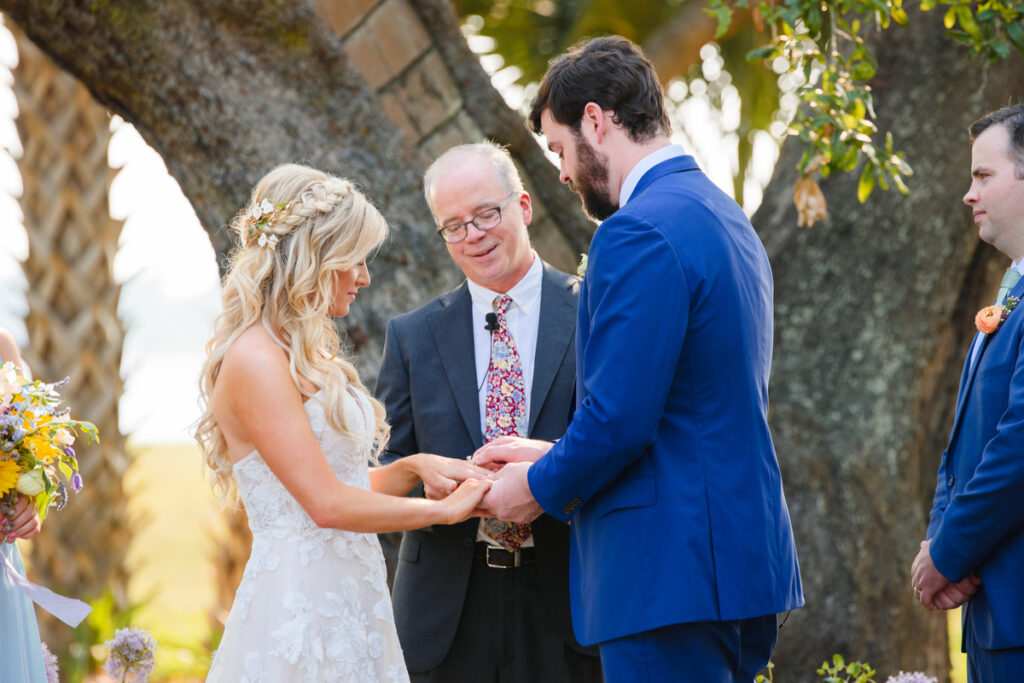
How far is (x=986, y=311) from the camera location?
2.82m

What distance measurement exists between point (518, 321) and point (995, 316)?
4.70 ft

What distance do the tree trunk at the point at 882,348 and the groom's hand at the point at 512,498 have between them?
2379 mm

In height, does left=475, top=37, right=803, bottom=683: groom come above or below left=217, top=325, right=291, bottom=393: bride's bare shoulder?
below

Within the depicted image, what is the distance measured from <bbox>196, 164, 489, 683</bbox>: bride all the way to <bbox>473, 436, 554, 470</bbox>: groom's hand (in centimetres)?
5

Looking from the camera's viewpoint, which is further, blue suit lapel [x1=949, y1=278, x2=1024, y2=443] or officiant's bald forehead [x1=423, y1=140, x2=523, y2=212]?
officiant's bald forehead [x1=423, y1=140, x2=523, y2=212]

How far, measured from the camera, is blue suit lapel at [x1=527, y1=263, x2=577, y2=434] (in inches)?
126

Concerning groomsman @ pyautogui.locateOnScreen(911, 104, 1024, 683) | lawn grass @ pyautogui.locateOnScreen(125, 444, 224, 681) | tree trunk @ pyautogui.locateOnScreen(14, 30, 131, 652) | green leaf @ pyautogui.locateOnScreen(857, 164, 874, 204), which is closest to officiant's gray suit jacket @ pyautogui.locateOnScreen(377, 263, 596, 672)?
lawn grass @ pyautogui.locateOnScreen(125, 444, 224, 681)

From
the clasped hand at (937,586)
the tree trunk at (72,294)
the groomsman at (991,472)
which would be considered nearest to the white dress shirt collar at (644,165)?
the groomsman at (991,472)

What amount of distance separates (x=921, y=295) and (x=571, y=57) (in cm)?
292

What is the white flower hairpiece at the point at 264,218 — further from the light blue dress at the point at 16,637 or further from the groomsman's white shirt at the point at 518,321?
the light blue dress at the point at 16,637

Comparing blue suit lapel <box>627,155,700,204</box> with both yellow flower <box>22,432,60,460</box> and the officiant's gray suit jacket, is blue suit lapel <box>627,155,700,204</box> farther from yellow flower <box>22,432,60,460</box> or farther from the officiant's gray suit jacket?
yellow flower <box>22,432,60,460</box>

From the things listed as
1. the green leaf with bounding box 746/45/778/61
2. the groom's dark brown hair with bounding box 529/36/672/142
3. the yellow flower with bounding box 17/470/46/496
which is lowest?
the yellow flower with bounding box 17/470/46/496

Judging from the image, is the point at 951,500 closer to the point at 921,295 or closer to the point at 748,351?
the point at 748,351

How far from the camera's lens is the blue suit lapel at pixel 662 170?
8.79ft
